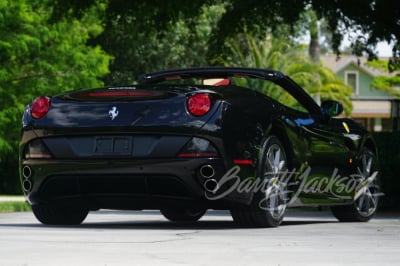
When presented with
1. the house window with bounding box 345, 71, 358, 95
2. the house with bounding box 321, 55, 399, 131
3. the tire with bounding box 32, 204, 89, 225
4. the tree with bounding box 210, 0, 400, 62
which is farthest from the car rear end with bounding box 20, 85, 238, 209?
the house window with bounding box 345, 71, 358, 95

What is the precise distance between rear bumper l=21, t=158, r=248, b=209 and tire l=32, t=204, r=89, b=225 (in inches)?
13.2

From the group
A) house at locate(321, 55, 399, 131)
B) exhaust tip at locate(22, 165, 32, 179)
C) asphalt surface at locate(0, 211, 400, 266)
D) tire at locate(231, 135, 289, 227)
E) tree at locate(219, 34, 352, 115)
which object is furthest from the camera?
house at locate(321, 55, 399, 131)

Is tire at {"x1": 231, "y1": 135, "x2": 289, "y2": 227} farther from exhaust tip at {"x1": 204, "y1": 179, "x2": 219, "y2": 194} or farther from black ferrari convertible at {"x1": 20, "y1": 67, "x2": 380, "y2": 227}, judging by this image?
exhaust tip at {"x1": 204, "y1": 179, "x2": 219, "y2": 194}

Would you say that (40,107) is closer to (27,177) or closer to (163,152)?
(27,177)

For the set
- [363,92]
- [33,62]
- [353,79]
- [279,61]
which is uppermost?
[33,62]

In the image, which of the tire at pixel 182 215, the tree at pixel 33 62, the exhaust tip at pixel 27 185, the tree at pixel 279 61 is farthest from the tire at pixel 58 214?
the tree at pixel 279 61

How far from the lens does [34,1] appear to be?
33.9 meters

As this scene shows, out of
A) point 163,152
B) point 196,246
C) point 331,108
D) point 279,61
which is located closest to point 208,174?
point 163,152

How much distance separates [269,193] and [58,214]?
1.97 m

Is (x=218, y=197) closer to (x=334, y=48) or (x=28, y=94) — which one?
(x=334, y=48)

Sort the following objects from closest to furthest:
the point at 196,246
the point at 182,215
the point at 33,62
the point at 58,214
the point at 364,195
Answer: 1. the point at 196,246
2. the point at 58,214
3. the point at 182,215
4. the point at 364,195
5. the point at 33,62

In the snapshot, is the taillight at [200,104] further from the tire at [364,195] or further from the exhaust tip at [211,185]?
the tire at [364,195]

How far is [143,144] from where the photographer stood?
9062 mm

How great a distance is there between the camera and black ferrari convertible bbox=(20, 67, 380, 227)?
902 cm
